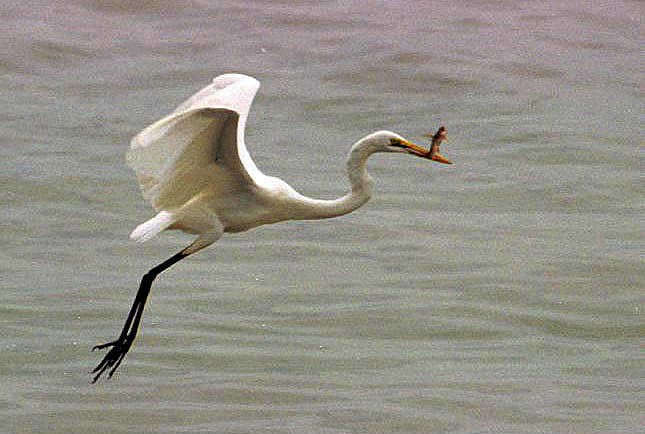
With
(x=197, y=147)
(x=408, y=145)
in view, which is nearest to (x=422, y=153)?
(x=408, y=145)

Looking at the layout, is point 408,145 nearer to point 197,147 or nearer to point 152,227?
point 197,147

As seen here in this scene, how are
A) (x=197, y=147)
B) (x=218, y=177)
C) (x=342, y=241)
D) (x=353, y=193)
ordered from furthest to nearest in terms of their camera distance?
(x=342, y=241), (x=218, y=177), (x=353, y=193), (x=197, y=147)

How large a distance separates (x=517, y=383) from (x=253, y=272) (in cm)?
750

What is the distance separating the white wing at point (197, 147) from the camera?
29.8 ft

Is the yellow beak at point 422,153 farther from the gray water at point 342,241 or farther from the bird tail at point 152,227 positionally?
the gray water at point 342,241

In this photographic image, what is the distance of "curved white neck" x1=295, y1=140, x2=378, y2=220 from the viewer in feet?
32.1

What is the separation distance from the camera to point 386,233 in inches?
1078

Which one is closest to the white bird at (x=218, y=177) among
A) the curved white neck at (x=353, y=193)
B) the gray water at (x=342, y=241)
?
the curved white neck at (x=353, y=193)

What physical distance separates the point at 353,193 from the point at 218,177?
76cm

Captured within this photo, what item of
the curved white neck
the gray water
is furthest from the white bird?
the gray water

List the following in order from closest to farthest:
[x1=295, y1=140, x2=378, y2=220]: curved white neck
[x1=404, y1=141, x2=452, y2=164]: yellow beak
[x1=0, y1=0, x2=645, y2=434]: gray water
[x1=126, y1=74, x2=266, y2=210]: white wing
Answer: [x1=126, y1=74, x2=266, y2=210]: white wing → [x1=404, y1=141, x2=452, y2=164]: yellow beak → [x1=295, y1=140, x2=378, y2=220]: curved white neck → [x1=0, y1=0, x2=645, y2=434]: gray water

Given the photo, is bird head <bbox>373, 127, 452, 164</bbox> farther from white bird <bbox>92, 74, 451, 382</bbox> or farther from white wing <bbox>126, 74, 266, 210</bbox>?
white wing <bbox>126, 74, 266, 210</bbox>

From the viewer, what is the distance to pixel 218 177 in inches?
397

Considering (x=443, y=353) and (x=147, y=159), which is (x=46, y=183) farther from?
(x=147, y=159)
